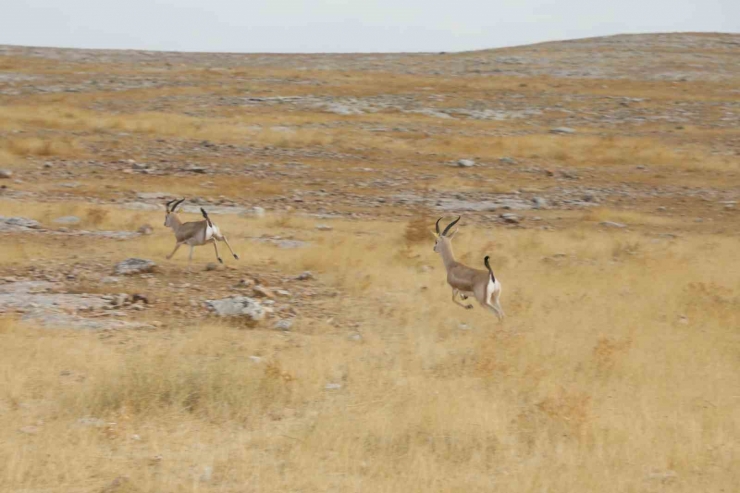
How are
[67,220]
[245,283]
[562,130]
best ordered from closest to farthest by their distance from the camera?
1. [245,283]
2. [67,220]
3. [562,130]

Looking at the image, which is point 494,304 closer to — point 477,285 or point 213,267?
point 477,285

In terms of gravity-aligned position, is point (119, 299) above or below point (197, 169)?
below

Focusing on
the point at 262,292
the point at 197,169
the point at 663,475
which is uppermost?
the point at 197,169

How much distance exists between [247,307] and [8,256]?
5067 mm

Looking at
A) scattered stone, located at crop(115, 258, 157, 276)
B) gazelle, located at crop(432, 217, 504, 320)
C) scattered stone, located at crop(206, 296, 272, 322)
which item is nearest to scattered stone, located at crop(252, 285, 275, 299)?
scattered stone, located at crop(206, 296, 272, 322)

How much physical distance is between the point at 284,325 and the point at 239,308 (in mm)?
644

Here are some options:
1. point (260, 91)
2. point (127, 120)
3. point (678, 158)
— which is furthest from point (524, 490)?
point (260, 91)

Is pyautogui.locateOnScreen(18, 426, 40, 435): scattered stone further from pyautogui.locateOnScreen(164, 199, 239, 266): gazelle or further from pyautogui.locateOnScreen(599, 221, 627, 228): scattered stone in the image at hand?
pyautogui.locateOnScreen(599, 221, 627, 228): scattered stone

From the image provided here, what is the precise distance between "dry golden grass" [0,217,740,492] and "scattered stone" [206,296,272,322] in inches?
14.1

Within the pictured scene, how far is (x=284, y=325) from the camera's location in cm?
1077

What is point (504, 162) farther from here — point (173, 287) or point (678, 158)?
point (173, 287)

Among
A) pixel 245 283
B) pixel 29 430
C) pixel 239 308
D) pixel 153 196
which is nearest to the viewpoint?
pixel 29 430

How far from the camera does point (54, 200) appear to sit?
63.0 feet

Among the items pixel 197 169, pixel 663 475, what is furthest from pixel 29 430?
pixel 197 169
